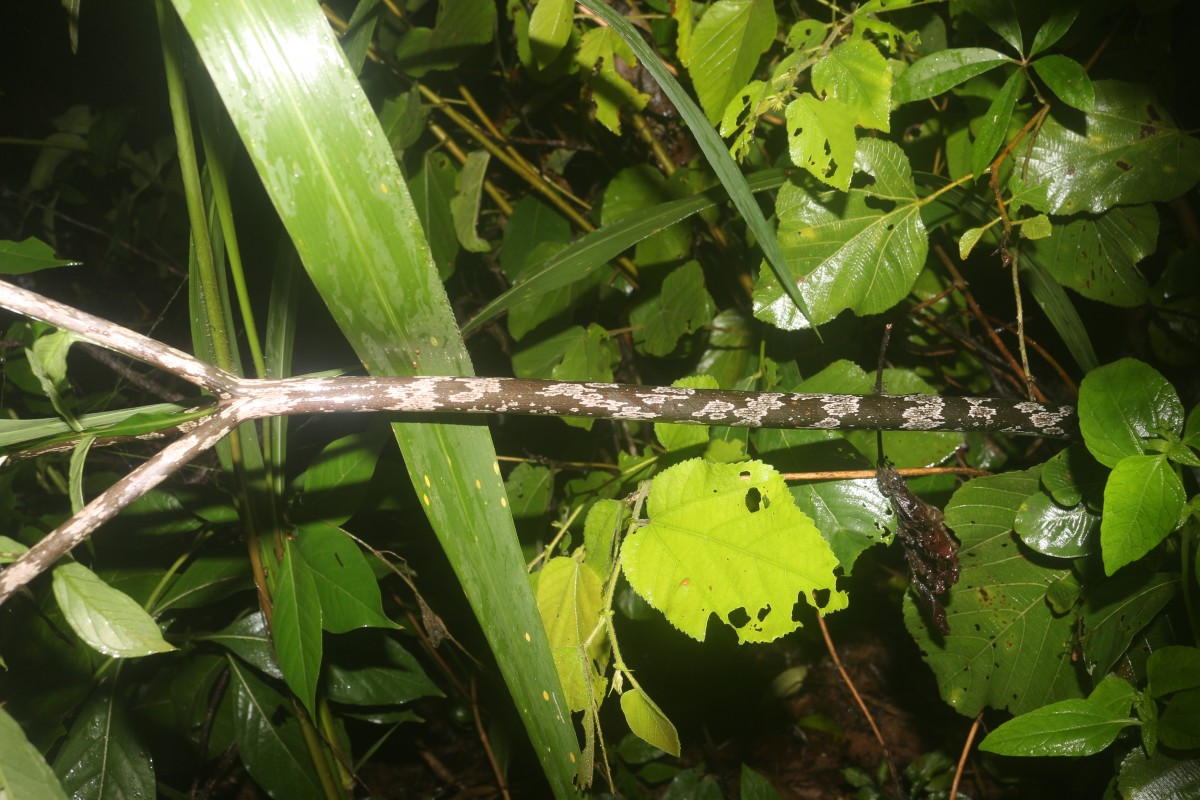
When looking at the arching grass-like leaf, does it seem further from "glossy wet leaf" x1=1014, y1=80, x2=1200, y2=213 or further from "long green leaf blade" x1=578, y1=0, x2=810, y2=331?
"glossy wet leaf" x1=1014, y1=80, x2=1200, y2=213

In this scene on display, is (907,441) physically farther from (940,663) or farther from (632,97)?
(632,97)

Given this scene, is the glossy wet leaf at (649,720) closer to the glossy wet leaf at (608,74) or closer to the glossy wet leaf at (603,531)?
the glossy wet leaf at (603,531)

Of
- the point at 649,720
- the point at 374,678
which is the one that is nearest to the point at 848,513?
the point at 649,720

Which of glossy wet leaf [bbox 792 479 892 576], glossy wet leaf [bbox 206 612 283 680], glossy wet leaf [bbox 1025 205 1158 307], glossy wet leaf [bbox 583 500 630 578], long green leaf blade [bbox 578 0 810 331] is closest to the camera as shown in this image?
long green leaf blade [bbox 578 0 810 331]

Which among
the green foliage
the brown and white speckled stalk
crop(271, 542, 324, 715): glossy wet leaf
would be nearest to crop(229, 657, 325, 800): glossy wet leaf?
the green foliage

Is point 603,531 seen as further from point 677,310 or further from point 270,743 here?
point 270,743

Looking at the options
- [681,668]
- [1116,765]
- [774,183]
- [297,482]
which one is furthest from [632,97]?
[681,668]

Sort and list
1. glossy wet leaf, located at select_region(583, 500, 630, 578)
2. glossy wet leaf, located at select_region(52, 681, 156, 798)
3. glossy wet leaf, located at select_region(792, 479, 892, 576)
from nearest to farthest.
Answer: glossy wet leaf, located at select_region(583, 500, 630, 578) → glossy wet leaf, located at select_region(792, 479, 892, 576) → glossy wet leaf, located at select_region(52, 681, 156, 798)

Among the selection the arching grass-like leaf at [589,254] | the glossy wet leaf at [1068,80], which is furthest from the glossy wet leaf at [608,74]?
the glossy wet leaf at [1068,80]
